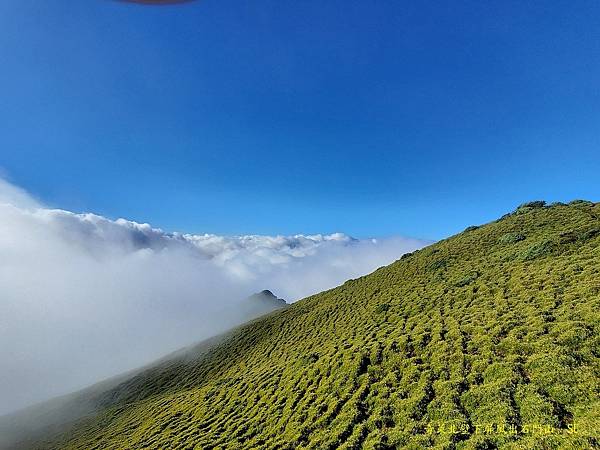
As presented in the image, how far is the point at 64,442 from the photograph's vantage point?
3334cm

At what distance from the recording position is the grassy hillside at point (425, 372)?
13312 mm

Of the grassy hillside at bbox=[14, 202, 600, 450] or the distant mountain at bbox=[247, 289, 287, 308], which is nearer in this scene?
the grassy hillside at bbox=[14, 202, 600, 450]

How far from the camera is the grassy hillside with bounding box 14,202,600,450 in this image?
524 inches

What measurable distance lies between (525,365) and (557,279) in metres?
12.9

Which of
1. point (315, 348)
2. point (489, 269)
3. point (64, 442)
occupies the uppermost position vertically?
point (489, 269)

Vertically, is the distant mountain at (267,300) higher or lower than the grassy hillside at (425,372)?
higher

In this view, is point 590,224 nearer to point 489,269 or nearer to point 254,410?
point 489,269

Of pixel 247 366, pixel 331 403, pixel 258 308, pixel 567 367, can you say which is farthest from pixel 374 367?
pixel 258 308

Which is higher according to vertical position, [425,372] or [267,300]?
[267,300]

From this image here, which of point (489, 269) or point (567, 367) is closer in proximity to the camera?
point (567, 367)

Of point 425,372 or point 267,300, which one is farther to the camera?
point 267,300

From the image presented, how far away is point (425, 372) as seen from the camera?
18.2m

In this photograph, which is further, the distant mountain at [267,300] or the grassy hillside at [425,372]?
the distant mountain at [267,300]

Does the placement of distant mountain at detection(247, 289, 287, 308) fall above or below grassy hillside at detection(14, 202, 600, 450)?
above
